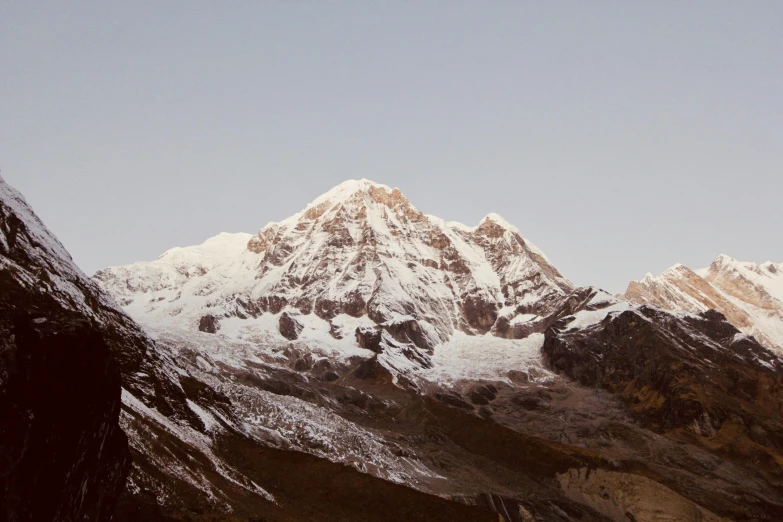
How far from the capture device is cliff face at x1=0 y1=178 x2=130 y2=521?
21.9m

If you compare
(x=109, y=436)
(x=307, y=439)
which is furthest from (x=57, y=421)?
(x=307, y=439)

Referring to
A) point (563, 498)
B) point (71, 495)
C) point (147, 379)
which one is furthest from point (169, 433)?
point (563, 498)

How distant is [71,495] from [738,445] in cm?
16584

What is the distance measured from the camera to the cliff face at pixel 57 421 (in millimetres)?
21906

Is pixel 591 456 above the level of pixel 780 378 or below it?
below

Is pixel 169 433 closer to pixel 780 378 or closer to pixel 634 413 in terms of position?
pixel 634 413

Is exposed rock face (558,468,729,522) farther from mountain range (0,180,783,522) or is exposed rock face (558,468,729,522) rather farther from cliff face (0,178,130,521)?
cliff face (0,178,130,521)

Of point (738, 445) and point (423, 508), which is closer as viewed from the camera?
point (423, 508)

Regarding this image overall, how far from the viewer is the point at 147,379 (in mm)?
78938

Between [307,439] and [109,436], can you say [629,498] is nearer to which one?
[307,439]

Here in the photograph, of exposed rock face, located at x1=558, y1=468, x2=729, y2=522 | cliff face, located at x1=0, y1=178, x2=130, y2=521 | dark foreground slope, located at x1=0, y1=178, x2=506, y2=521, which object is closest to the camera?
cliff face, located at x1=0, y1=178, x2=130, y2=521

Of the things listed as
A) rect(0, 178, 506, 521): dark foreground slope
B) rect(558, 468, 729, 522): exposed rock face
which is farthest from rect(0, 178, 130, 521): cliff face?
rect(558, 468, 729, 522): exposed rock face

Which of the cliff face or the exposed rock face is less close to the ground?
the exposed rock face

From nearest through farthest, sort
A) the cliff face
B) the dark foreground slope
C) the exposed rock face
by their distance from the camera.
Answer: the cliff face, the dark foreground slope, the exposed rock face
